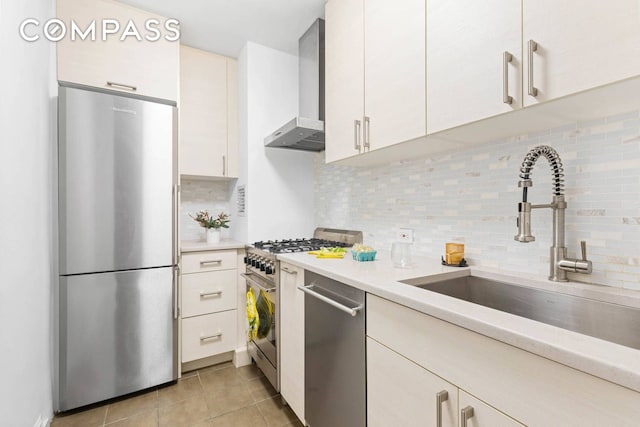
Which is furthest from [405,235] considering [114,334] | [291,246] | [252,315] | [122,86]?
[122,86]

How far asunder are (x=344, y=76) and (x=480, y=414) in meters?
1.64

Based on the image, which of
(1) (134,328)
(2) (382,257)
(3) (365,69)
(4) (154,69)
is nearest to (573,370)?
(2) (382,257)

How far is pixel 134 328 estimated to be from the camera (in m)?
1.87

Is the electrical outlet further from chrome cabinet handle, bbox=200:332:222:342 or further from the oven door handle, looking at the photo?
chrome cabinet handle, bbox=200:332:222:342

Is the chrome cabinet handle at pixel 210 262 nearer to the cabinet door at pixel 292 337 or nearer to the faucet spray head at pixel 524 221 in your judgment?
the cabinet door at pixel 292 337

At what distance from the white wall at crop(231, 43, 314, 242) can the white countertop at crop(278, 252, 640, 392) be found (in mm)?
1012

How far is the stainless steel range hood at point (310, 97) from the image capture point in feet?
6.55

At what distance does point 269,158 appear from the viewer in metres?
2.50

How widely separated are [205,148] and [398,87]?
5.85 feet

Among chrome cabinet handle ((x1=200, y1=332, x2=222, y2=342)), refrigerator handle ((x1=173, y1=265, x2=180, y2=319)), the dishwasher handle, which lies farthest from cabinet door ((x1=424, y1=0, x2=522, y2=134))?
chrome cabinet handle ((x1=200, y1=332, x2=222, y2=342))

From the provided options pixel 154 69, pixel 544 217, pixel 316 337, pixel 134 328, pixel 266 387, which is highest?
pixel 154 69

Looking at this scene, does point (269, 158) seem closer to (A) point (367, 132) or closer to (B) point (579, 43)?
(A) point (367, 132)

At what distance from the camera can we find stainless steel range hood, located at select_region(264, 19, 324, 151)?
2.00 metres

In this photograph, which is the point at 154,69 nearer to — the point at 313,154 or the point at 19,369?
the point at 313,154
